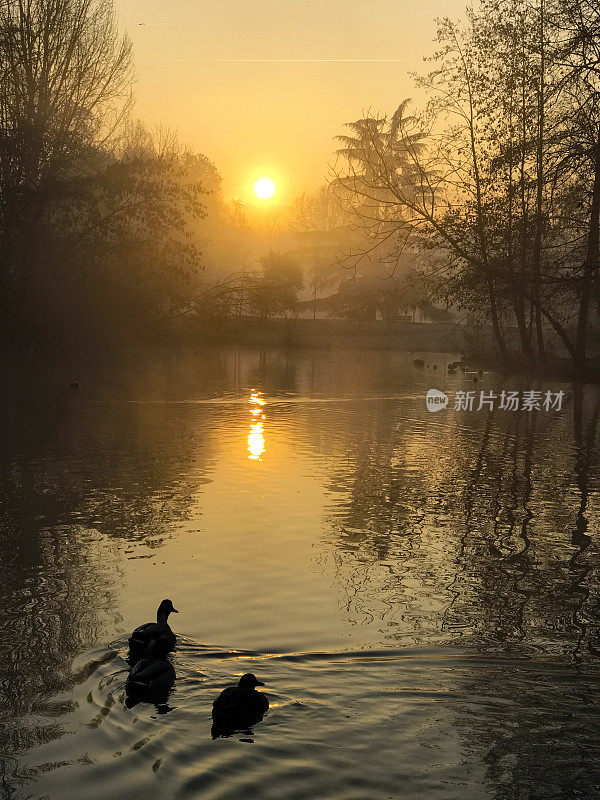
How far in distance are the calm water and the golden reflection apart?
0.66 feet

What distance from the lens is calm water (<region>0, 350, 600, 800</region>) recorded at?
5434 millimetres

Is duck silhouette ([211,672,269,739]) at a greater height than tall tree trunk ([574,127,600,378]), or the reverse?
tall tree trunk ([574,127,600,378])

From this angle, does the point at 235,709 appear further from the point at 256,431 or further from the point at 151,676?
the point at 256,431

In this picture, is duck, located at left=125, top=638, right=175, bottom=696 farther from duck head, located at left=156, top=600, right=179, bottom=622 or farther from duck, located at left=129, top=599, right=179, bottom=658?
duck head, located at left=156, top=600, right=179, bottom=622

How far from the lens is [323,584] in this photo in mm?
8969

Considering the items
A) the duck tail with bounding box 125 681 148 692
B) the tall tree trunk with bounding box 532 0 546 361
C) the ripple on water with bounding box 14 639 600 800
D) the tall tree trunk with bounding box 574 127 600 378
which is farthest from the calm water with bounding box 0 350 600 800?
the tall tree trunk with bounding box 574 127 600 378

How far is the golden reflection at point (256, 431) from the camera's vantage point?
678 inches

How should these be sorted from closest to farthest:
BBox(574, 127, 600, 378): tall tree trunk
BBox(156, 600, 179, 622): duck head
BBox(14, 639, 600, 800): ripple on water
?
BBox(14, 639, 600, 800): ripple on water → BBox(156, 600, 179, 622): duck head → BBox(574, 127, 600, 378): tall tree trunk

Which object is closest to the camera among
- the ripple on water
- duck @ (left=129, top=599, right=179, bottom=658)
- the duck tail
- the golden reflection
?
the ripple on water

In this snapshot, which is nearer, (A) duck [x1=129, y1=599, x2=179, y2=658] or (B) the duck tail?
(B) the duck tail

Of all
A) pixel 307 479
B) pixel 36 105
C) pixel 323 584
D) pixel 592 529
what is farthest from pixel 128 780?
pixel 36 105

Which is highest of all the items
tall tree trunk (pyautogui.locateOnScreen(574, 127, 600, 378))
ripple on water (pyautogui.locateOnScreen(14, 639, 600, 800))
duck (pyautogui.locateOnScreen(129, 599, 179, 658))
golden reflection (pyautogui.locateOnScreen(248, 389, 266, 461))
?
tall tree trunk (pyautogui.locateOnScreen(574, 127, 600, 378))

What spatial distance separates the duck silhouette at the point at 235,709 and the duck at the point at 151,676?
0.64 meters

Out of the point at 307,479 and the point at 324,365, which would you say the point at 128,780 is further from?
the point at 324,365
